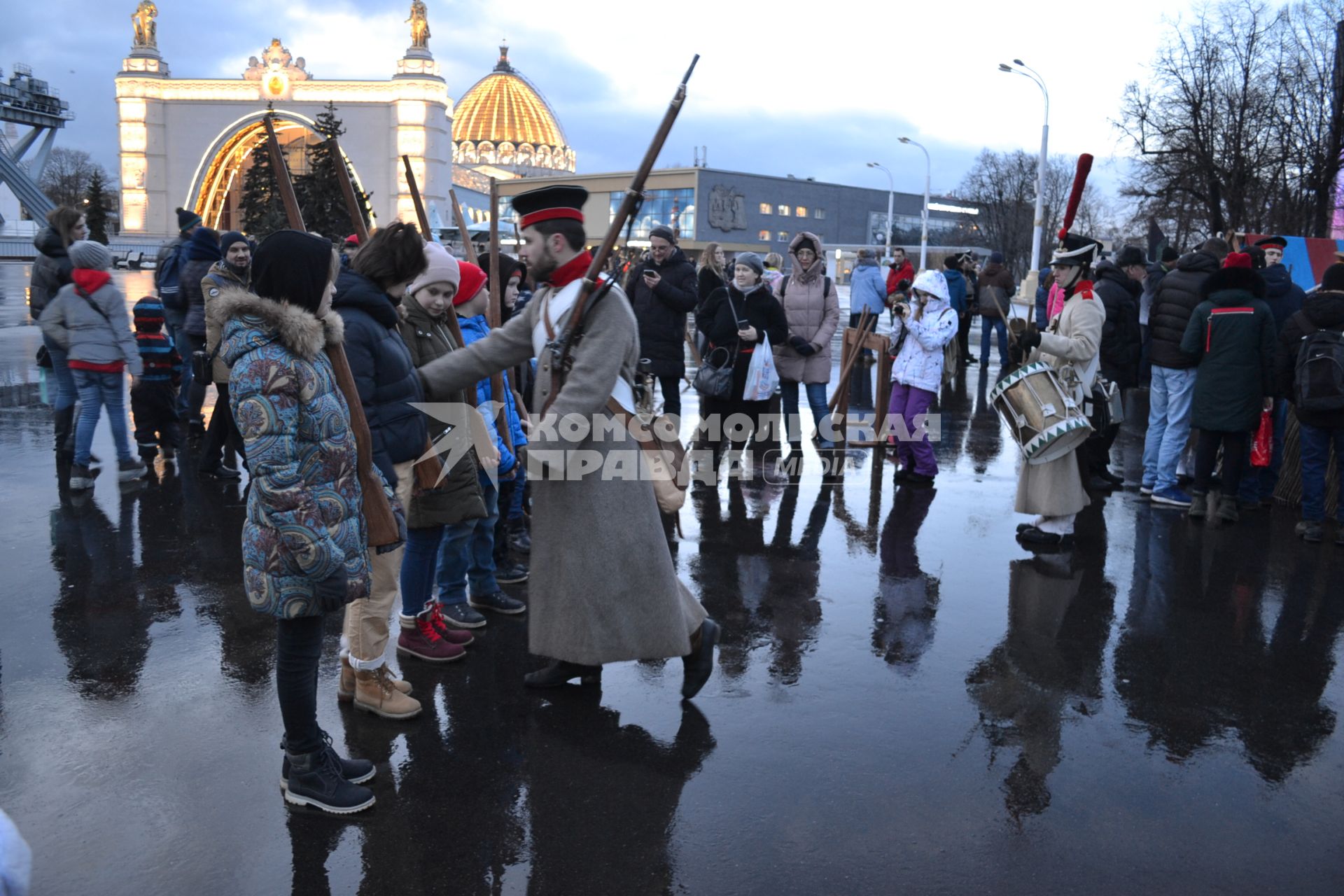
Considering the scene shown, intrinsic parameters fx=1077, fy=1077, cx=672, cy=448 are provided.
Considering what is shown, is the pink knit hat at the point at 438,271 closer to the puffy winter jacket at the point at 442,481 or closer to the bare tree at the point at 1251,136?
the puffy winter jacket at the point at 442,481

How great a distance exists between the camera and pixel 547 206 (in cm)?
414

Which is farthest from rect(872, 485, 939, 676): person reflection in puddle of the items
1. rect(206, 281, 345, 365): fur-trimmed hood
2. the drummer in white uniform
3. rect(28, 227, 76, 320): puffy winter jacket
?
rect(28, 227, 76, 320): puffy winter jacket

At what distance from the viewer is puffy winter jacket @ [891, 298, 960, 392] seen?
8.55m

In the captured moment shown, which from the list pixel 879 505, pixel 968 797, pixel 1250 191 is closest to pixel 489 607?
pixel 968 797

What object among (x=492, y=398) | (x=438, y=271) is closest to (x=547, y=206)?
(x=438, y=271)

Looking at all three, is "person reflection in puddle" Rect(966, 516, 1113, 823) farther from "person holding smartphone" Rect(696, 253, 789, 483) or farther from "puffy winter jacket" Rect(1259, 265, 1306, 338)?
"puffy winter jacket" Rect(1259, 265, 1306, 338)

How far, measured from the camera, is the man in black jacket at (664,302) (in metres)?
8.41

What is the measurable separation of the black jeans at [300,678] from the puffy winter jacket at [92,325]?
550 cm

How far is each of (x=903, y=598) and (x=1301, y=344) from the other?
349 cm

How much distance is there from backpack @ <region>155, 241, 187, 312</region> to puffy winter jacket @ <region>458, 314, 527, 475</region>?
455cm

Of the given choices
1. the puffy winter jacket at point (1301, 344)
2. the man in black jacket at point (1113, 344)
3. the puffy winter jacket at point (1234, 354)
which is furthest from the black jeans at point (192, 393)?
the puffy winter jacket at point (1301, 344)

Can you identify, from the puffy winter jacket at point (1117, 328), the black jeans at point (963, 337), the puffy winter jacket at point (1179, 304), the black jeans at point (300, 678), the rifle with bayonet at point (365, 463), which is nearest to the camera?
the black jeans at point (300, 678)

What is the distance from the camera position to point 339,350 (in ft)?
11.9

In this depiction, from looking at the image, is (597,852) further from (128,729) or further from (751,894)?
(128,729)
